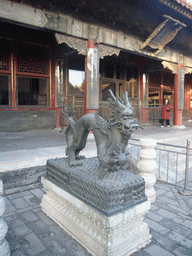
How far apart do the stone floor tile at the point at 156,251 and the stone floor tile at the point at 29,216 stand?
1552 mm

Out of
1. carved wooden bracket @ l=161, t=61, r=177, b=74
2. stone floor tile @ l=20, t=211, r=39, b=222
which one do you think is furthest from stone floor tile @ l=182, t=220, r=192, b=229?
carved wooden bracket @ l=161, t=61, r=177, b=74

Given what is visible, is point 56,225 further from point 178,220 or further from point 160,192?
point 160,192

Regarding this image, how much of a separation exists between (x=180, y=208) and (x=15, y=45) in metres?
7.32

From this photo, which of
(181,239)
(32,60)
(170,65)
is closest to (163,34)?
(170,65)

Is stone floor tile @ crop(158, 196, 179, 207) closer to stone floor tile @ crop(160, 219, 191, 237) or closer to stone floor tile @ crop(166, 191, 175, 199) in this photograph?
stone floor tile @ crop(166, 191, 175, 199)

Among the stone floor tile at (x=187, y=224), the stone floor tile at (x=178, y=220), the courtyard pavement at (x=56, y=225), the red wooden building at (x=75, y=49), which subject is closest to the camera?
the courtyard pavement at (x=56, y=225)

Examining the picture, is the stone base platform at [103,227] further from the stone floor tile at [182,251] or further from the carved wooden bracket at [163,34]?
the carved wooden bracket at [163,34]

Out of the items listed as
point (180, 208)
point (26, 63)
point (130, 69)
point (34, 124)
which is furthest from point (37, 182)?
point (130, 69)

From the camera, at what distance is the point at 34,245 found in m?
2.28

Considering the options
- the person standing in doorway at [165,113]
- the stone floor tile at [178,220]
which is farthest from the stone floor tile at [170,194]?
the person standing in doorway at [165,113]

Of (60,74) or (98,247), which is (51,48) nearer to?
(60,74)

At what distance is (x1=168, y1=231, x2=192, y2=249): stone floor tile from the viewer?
230 cm

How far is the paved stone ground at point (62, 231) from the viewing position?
2.19 m

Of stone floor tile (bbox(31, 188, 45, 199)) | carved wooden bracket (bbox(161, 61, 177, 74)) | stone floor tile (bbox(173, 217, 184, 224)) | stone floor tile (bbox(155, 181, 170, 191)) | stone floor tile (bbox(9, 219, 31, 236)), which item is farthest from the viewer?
carved wooden bracket (bbox(161, 61, 177, 74))
